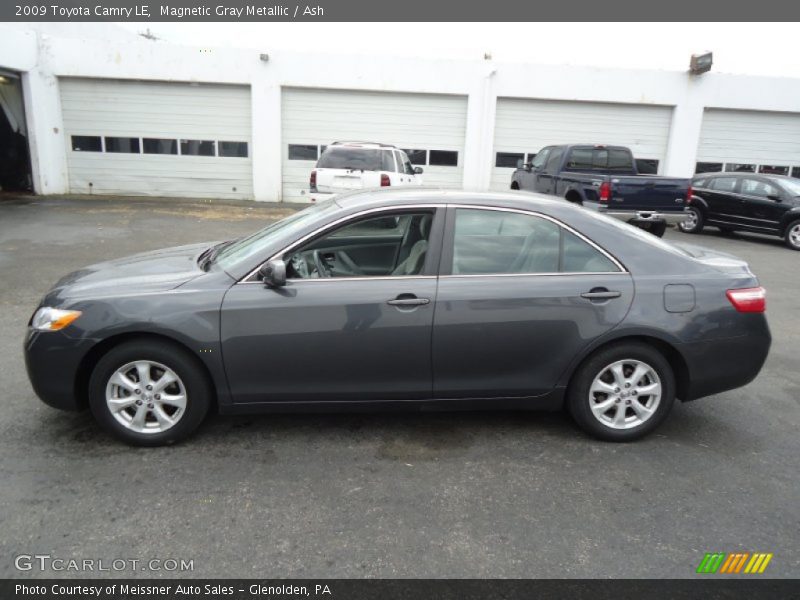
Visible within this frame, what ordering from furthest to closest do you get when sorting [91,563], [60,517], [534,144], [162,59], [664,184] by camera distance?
[534,144] < [162,59] < [664,184] < [60,517] < [91,563]

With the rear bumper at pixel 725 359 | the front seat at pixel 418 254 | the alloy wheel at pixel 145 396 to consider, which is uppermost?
the front seat at pixel 418 254

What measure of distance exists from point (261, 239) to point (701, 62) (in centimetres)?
1813

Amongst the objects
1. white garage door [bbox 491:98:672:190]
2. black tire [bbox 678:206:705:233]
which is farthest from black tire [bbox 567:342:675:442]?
white garage door [bbox 491:98:672:190]

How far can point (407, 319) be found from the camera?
3586mm

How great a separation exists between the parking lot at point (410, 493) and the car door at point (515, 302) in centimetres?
48

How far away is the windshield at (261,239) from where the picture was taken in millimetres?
3809

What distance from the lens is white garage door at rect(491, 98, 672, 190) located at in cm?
1841

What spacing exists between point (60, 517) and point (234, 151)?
1666 centimetres

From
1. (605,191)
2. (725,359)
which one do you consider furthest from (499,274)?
(605,191)

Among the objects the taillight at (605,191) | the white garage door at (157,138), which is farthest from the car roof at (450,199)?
the white garage door at (157,138)

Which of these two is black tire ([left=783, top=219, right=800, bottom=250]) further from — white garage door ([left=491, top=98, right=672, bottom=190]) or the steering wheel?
the steering wheel

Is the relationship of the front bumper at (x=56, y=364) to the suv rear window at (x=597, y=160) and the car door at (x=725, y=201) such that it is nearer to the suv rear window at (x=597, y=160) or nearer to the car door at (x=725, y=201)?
the suv rear window at (x=597, y=160)
